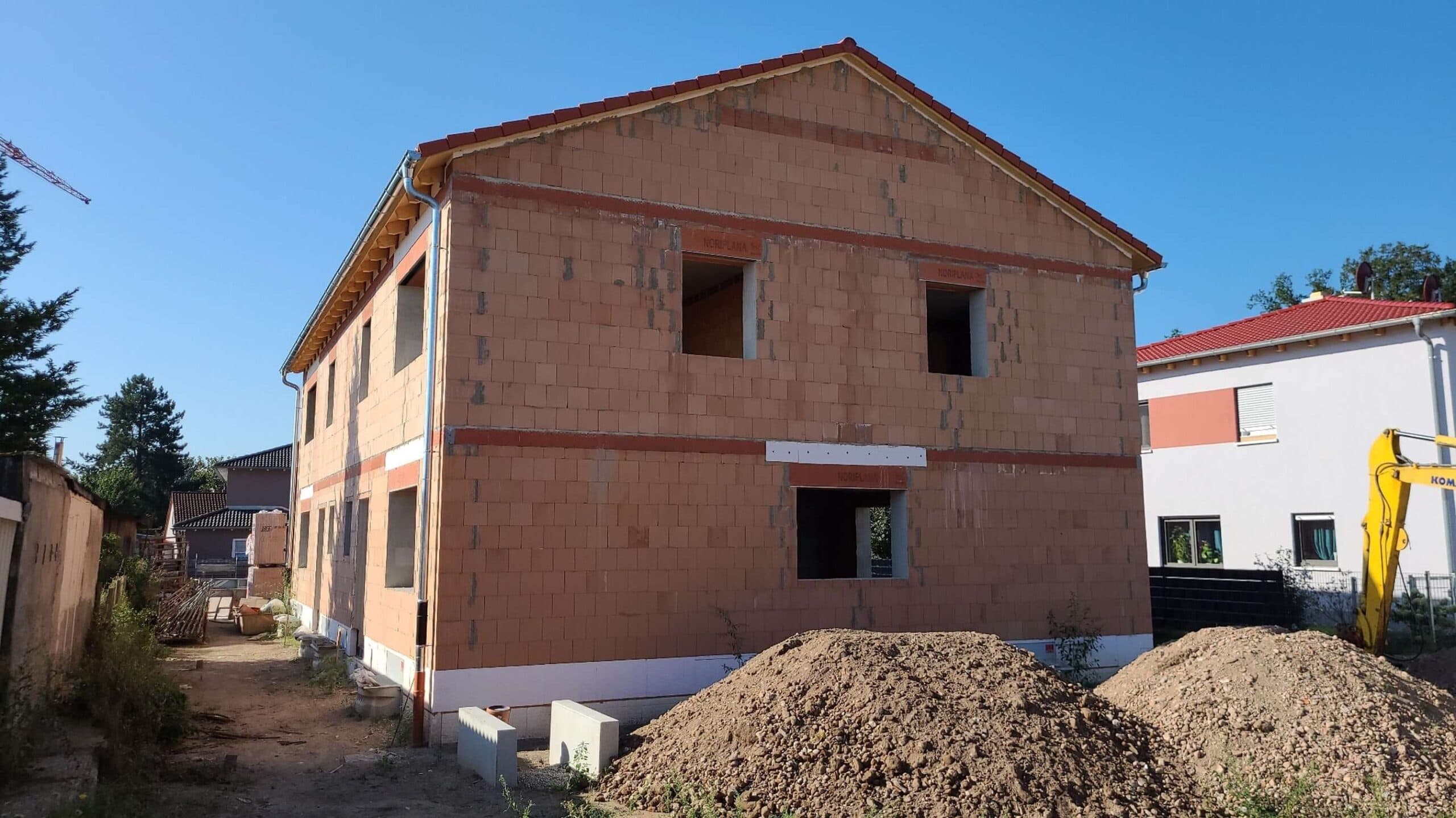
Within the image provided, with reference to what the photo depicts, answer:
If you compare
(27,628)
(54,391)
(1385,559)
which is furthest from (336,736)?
(54,391)

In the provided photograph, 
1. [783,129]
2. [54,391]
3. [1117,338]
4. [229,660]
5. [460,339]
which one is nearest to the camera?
[460,339]

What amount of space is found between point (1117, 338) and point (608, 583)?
8.09 metres

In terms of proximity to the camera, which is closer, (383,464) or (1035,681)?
(1035,681)

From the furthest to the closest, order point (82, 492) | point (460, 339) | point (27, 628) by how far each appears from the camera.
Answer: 1. point (82, 492)
2. point (460, 339)
3. point (27, 628)

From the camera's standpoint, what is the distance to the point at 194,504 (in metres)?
54.1

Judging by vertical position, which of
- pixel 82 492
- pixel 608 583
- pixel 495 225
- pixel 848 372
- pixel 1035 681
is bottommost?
pixel 1035 681

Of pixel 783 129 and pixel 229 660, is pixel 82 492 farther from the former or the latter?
pixel 783 129

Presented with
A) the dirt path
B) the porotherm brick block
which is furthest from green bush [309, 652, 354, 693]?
the porotherm brick block

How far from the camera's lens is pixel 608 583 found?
10.6 metres

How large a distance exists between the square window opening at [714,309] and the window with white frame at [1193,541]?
40.0 ft

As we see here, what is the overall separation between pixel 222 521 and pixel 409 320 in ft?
127

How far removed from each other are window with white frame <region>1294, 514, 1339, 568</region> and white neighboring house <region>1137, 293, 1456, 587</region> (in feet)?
0.07

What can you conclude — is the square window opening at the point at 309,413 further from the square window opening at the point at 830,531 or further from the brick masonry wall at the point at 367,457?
the square window opening at the point at 830,531

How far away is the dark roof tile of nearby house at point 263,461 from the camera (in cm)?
5006
